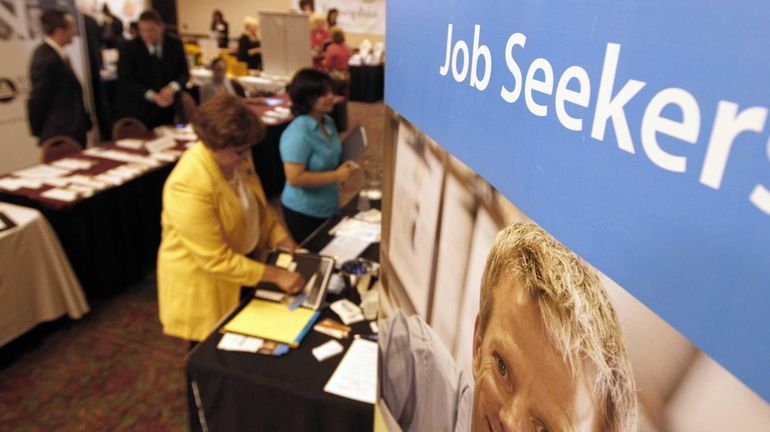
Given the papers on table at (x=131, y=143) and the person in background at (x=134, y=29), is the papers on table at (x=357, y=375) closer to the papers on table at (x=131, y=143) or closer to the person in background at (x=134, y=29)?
the papers on table at (x=131, y=143)

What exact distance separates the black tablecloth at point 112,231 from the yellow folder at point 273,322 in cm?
176

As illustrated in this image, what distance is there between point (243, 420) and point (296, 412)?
9.4 inches

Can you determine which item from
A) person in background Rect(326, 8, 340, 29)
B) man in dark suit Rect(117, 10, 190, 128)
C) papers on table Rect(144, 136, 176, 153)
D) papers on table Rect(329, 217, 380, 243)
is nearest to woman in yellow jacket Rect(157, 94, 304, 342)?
papers on table Rect(329, 217, 380, 243)

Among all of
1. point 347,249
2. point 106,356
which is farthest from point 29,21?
point 347,249

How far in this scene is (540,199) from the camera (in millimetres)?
513

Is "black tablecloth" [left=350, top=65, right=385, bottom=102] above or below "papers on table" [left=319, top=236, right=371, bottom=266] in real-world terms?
above

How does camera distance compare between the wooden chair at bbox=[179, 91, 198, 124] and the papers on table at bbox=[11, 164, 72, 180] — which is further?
the wooden chair at bbox=[179, 91, 198, 124]

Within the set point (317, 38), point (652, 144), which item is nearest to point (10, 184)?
point (652, 144)

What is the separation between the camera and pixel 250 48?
27.1 feet

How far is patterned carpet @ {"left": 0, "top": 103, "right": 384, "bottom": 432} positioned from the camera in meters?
2.58

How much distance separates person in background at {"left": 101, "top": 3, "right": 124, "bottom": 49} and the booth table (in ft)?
23.6

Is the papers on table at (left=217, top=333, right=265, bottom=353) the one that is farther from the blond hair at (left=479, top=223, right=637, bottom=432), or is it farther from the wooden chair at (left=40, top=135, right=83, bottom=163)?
the wooden chair at (left=40, top=135, right=83, bottom=163)

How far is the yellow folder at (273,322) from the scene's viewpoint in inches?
74.1

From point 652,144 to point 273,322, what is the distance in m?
1.76
